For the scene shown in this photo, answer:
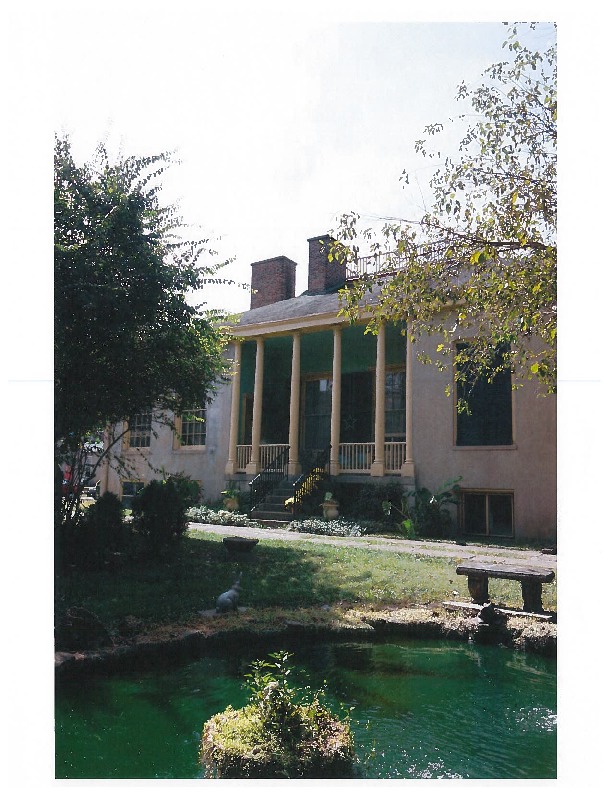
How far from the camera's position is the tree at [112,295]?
169 inches

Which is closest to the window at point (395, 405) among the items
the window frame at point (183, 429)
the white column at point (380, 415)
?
the white column at point (380, 415)

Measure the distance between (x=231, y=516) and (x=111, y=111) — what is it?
565cm

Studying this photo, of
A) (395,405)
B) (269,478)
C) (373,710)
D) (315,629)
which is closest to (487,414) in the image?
(395,405)

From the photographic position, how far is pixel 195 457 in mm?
7004

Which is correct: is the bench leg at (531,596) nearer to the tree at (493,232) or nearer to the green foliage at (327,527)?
the tree at (493,232)

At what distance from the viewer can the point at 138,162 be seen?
424cm

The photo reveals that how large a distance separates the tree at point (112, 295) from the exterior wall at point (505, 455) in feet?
9.94

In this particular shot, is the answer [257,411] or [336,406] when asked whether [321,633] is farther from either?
[257,411]

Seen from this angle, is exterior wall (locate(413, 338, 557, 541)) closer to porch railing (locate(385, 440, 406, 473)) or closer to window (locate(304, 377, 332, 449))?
porch railing (locate(385, 440, 406, 473))

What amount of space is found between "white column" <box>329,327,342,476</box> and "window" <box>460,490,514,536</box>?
2.36 meters

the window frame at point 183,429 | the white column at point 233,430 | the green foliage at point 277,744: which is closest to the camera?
the green foliage at point 277,744

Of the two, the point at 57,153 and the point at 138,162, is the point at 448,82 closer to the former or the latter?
the point at 138,162

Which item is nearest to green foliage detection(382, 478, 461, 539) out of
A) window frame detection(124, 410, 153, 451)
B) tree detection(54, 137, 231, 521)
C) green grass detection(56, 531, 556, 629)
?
green grass detection(56, 531, 556, 629)
